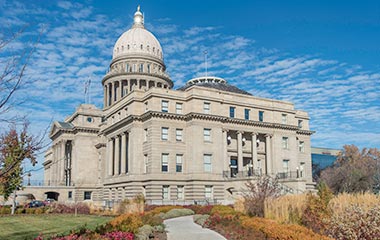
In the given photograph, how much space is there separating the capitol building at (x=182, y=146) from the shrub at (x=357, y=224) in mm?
25348

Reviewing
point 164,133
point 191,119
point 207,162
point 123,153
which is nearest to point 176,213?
point 164,133

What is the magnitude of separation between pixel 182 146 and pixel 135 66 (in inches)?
1459

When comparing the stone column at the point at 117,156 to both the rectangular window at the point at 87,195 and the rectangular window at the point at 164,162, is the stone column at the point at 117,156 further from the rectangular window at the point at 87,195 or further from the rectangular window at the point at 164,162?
the rectangular window at the point at 87,195

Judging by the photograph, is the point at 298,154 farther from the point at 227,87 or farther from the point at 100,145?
the point at 100,145

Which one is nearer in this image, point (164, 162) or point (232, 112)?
point (164, 162)

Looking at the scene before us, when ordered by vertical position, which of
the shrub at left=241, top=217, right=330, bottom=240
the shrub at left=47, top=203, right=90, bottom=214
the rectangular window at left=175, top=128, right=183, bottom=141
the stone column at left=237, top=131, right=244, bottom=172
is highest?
the rectangular window at left=175, top=128, right=183, bottom=141

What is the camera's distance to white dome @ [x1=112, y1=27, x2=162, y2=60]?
298 feet

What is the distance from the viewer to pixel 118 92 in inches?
3292

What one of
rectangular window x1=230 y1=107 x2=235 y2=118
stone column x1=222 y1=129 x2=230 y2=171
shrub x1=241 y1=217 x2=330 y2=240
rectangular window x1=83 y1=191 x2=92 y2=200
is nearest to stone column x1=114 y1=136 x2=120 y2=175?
rectangular window x1=83 y1=191 x2=92 y2=200

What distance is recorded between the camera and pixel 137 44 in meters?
91.1

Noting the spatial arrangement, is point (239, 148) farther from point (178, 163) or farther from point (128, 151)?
point (128, 151)

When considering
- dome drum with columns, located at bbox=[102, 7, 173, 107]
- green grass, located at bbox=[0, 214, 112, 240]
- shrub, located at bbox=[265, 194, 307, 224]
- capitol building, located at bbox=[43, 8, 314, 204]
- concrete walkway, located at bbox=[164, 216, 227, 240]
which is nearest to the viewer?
concrete walkway, located at bbox=[164, 216, 227, 240]

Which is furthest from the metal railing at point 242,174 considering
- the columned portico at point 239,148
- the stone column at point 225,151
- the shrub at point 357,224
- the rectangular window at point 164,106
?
the shrub at point 357,224

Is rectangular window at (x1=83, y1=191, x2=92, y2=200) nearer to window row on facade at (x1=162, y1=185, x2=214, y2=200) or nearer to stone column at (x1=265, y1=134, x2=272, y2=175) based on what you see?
window row on facade at (x1=162, y1=185, x2=214, y2=200)
